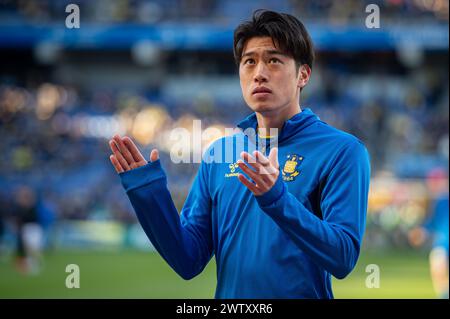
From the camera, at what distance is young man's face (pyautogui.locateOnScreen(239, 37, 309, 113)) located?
3.40m

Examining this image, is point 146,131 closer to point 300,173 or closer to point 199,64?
point 199,64

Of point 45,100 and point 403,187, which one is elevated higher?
point 45,100

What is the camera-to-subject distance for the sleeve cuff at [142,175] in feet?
10.7

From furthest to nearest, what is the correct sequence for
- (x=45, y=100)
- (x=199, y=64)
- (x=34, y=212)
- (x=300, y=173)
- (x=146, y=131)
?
(x=199, y=64) → (x=45, y=100) → (x=146, y=131) → (x=34, y=212) → (x=300, y=173)

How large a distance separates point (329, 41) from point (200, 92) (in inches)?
272

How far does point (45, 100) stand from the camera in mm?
33250

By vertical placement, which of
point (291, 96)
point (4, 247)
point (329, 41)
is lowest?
point (4, 247)

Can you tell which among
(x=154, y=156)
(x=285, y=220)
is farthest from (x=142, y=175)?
(x=285, y=220)

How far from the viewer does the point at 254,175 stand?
9.53 feet

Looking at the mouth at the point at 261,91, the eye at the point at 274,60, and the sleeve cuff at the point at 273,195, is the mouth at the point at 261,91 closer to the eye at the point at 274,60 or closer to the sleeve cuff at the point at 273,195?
the eye at the point at 274,60

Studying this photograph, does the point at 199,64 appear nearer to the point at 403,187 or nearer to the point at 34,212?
the point at 403,187

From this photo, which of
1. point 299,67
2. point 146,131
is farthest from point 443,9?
point 299,67

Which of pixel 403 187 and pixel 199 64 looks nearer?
pixel 403 187

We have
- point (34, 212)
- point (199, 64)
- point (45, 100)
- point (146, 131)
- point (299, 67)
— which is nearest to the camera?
point (299, 67)
